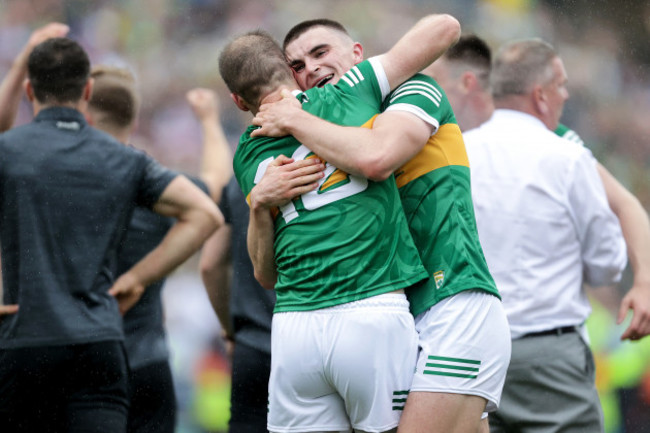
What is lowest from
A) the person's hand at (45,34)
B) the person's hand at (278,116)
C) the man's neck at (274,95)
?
the person's hand at (278,116)

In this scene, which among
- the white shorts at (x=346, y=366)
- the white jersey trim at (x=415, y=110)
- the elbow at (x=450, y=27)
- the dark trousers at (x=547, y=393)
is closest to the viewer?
the white shorts at (x=346, y=366)

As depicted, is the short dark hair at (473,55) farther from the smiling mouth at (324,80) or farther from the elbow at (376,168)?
the elbow at (376,168)

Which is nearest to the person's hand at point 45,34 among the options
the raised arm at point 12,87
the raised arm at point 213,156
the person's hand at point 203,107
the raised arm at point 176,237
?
the raised arm at point 12,87

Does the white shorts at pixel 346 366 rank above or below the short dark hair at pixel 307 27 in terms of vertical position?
below

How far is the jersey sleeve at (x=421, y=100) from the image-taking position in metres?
2.48

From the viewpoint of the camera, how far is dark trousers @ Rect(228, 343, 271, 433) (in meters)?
4.30

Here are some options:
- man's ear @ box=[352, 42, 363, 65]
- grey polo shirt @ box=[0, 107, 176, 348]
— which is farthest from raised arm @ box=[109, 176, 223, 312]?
man's ear @ box=[352, 42, 363, 65]

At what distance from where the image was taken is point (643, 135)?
33.5ft

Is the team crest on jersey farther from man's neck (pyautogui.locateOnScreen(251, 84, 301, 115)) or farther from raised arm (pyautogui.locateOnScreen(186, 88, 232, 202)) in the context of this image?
raised arm (pyautogui.locateOnScreen(186, 88, 232, 202))

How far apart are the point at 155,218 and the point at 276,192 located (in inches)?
84.3

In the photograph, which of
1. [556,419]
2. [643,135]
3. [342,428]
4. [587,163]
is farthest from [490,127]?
[643,135]

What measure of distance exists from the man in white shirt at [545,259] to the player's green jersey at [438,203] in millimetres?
1206

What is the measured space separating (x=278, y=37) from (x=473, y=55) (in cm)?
500

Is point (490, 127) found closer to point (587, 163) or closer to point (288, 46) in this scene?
point (587, 163)
